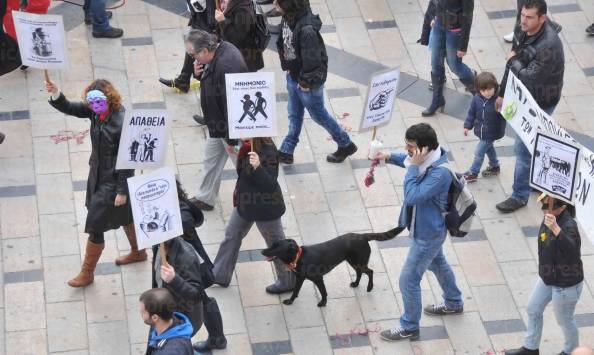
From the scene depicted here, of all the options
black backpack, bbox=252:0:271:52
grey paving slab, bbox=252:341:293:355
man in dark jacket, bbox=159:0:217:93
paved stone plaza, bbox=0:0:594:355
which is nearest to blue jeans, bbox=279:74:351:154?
paved stone plaza, bbox=0:0:594:355

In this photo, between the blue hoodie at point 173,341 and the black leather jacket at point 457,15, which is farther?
the black leather jacket at point 457,15

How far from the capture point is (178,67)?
13.3 m

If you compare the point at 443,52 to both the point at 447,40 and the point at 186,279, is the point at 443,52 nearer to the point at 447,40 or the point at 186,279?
the point at 447,40

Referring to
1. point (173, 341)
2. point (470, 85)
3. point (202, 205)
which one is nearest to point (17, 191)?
point (202, 205)

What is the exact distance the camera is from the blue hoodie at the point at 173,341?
7773mm

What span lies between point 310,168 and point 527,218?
2206mm

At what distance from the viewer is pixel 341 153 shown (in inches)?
468

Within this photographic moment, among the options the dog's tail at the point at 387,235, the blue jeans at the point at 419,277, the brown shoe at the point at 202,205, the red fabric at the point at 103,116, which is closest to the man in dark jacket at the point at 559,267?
the blue jeans at the point at 419,277

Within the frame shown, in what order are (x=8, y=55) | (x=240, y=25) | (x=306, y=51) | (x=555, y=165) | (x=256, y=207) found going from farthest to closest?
(x=8, y=55)
(x=240, y=25)
(x=306, y=51)
(x=256, y=207)
(x=555, y=165)

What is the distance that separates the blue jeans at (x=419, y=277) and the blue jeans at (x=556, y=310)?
745mm

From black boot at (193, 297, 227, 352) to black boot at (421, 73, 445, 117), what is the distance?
160 inches

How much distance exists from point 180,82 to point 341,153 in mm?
2083

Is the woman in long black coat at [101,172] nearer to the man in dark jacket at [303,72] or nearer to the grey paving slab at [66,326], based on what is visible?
the grey paving slab at [66,326]

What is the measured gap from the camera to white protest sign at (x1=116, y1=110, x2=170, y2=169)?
9375mm
